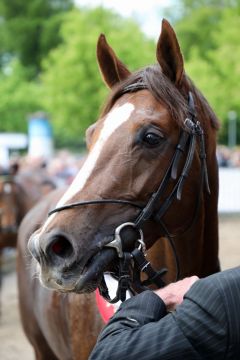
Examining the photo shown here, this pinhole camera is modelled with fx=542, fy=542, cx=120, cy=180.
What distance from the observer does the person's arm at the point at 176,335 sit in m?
1.46

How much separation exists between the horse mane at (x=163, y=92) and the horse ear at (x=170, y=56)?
4 cm

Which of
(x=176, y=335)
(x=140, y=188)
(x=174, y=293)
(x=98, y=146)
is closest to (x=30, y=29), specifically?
(x=98, y=146)

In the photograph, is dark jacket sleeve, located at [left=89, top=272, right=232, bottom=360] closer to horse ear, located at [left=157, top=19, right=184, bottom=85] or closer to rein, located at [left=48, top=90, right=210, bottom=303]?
rein, located at [left=48, top=90, right=210, bottom=303]

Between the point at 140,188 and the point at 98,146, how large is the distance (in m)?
0.25

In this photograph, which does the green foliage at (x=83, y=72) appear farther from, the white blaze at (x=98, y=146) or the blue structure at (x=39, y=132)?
the white blaze at (x=98, y=146)

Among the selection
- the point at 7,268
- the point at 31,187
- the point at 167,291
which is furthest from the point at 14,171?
the point at 167,291

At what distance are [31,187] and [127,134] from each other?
23.0 ft

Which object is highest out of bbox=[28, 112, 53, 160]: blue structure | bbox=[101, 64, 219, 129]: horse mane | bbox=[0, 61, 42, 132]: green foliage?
bbox=[0, 61, 42, 132]: green foliage

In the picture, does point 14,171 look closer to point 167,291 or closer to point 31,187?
point 31,187

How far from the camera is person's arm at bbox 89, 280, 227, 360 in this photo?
1459 mm

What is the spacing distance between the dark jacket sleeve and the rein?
531 millimetres

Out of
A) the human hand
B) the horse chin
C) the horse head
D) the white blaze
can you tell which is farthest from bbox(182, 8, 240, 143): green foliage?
the human hand

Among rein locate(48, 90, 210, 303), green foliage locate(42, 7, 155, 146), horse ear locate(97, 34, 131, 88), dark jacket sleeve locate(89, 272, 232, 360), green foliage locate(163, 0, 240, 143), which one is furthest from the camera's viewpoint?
green foliage locate(42, 7, 155, 146)

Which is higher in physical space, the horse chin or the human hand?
the horse chin
